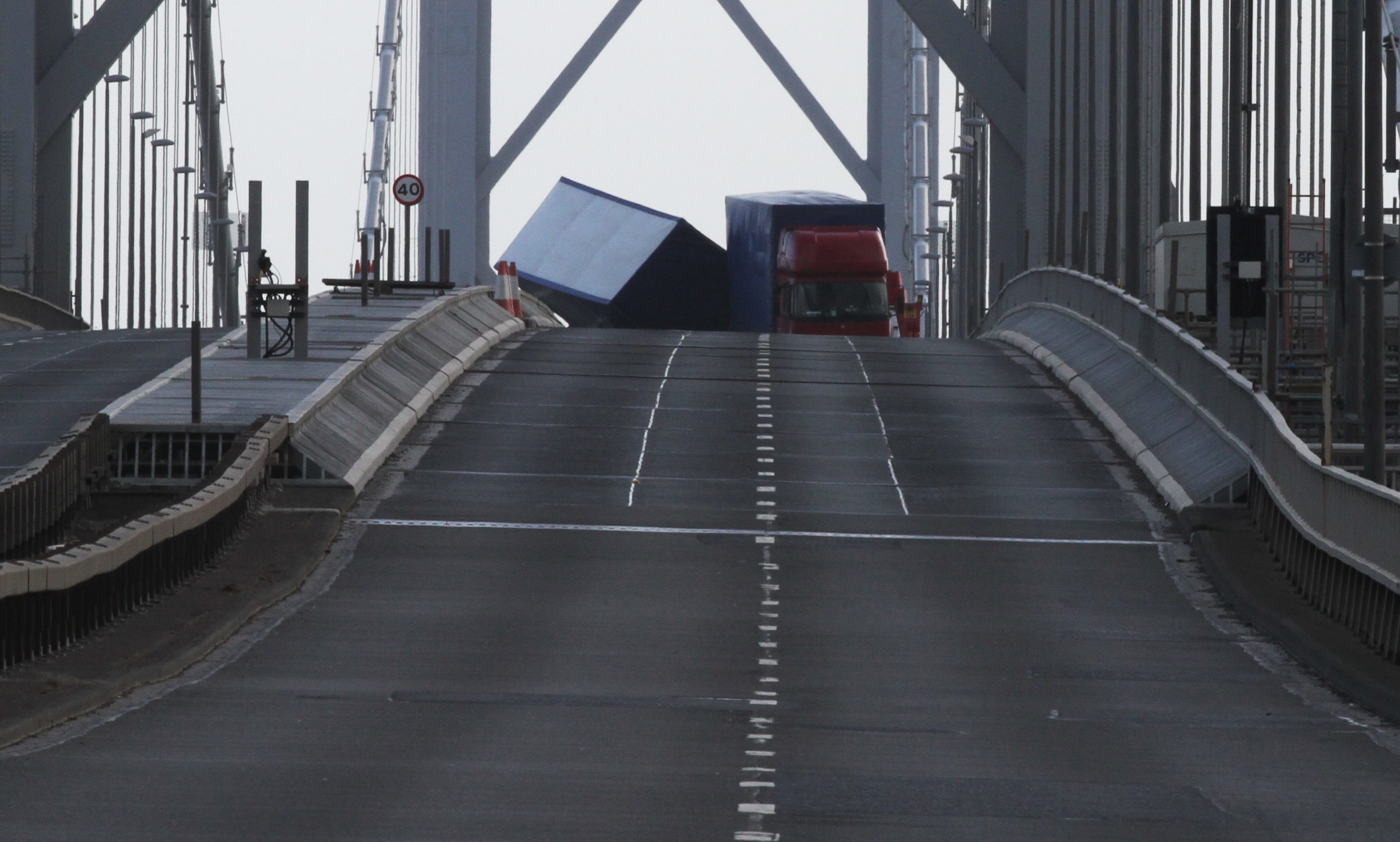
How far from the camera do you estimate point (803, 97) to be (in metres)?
125

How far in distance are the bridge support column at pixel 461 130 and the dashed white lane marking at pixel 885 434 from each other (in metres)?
69.3

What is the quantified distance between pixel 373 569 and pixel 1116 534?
741cm

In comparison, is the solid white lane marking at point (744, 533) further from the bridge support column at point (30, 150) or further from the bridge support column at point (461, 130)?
the bridge support column at point (461, 130)

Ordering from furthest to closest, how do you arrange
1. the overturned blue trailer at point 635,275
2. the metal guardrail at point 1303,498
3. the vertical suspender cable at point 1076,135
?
the overturned blue trailer at point 635,275
the vertical suspender cable at point 1076,135
the metal guardrail at point 1303,498

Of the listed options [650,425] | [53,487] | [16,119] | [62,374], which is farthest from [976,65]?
[53,487]

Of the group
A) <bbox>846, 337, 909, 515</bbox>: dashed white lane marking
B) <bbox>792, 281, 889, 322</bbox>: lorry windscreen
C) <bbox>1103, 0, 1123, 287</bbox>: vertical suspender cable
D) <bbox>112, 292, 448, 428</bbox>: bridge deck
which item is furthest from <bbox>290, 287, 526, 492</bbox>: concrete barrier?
<bbox>792, 281, 889, 322</bbox>: lorry windscreen

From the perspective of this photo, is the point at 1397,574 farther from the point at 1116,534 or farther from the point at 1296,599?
the point at 1116,534

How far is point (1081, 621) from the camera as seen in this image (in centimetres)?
1991

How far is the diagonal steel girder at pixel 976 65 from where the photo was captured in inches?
2520

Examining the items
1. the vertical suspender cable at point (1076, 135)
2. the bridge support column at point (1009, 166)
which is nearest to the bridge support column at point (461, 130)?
the bridge support column at point (1009, 166)

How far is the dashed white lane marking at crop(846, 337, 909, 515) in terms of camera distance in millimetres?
26875

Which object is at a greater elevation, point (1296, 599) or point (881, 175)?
point (881, 175)

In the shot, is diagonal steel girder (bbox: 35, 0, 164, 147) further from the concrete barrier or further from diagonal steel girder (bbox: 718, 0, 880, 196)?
diagonal steel girder (bbox: 718, 0, 880, 196)

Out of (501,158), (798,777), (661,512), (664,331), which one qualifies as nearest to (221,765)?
(798,777)
